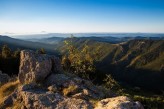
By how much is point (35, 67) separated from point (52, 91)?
598 centimetres

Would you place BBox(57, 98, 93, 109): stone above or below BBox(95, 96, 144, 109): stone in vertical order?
below

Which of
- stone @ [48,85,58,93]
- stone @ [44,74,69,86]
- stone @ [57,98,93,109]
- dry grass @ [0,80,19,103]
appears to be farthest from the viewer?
dry grass @ [0,80,19,103]

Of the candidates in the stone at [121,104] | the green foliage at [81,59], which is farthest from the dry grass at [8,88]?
the green foliage at [81,59]

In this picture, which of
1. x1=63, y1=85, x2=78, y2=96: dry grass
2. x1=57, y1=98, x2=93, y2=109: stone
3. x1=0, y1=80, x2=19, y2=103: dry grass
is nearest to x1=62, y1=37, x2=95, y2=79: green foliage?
x1=0, y1=80, x2=19, y2=103: dry grass

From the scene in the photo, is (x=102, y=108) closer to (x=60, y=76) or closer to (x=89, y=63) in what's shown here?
(x=60, y=76)

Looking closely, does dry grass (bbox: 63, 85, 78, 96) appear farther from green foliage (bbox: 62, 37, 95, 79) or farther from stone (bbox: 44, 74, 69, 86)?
green foliage (bbox: 62, 37, 95, 79)

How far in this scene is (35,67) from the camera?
3334cm

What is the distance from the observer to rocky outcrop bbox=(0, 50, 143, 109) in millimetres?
23750

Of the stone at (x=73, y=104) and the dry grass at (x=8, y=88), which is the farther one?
the dry grass at (x=8, y=88)

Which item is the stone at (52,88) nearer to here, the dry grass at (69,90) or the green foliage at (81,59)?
the dry grass at (69,90)

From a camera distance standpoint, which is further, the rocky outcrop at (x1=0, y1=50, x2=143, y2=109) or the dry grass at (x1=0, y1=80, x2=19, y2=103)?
the dry grass at (x1=0, y1=80, x2=19, y2=103)

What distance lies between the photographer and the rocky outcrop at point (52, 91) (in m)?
23.8

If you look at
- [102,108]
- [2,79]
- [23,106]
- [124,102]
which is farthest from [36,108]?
[2,79]

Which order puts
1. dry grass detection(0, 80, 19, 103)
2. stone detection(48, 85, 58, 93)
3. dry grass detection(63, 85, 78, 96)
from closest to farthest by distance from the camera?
dry grass detection(63, 85, 78, 96) → stone detection(48, 85, 58, 93) → dry grass detection(0, 80, 19, 103)
